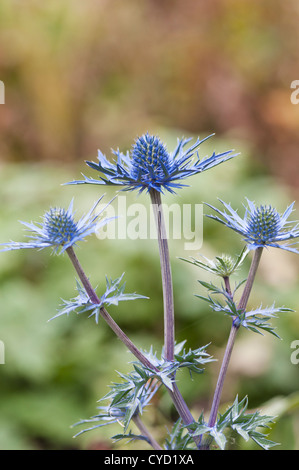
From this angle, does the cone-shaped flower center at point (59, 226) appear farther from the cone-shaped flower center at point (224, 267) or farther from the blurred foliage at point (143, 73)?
the blurred foliage at point (143, 73)

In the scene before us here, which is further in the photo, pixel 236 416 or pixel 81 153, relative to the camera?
pixel 81 153

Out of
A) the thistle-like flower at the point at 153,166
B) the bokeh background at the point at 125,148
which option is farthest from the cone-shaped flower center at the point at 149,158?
the bokeh background at the point at 125,148

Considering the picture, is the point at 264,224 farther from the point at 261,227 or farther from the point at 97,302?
the point at 97,302

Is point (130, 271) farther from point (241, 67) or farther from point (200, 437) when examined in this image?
point (241, 67)

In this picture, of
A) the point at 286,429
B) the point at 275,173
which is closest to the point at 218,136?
the point at 275,173

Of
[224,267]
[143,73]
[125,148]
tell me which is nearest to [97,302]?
[224,267]

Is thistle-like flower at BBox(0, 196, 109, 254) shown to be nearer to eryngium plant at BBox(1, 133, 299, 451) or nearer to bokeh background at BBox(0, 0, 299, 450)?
eryngium plant at BBox(1, 133, 299, 451)
